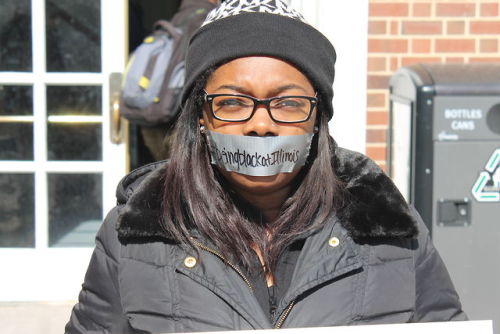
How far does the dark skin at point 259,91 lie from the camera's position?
1.63 m

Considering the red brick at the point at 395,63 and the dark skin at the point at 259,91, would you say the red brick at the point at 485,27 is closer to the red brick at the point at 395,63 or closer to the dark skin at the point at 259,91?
the red brick at the point at 395,63

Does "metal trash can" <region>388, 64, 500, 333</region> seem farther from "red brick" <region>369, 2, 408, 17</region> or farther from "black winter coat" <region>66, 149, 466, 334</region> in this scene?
"black winter coat" <region>66, 149, 466, 334</region>

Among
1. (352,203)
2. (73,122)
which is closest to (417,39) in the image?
(73,122)

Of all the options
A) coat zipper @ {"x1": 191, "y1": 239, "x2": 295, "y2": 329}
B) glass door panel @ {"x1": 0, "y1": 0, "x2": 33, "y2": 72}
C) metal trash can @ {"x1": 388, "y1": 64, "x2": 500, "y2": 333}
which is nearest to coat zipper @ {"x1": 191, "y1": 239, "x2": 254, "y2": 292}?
coat zipper @ {"x1": 191, "y1": 239, "x2": 295, "y2": 329}

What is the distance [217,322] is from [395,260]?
43 cm

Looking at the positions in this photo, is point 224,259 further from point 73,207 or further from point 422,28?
point 73,207

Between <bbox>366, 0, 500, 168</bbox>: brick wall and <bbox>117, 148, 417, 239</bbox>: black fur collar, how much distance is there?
190cm

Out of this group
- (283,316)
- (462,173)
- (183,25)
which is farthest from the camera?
(183,25)

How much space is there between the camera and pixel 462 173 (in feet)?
9.30

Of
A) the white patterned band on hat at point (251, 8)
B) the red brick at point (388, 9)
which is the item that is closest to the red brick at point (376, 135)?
the red brick at point (388, 9)

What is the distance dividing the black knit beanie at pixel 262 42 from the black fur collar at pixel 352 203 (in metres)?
0.16

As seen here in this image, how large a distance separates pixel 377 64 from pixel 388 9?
276 mm

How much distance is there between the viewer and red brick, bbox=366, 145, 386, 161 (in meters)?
3.72

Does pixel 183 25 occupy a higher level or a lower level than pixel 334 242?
higher
